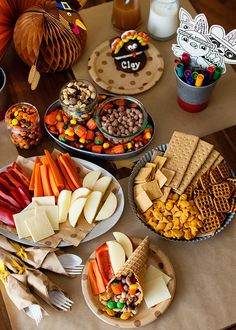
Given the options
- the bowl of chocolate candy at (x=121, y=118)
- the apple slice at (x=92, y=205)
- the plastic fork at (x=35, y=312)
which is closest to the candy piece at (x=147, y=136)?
the bowl of chocolate candy at (x=121, y=118)

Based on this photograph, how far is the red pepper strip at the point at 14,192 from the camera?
1407 millimetres

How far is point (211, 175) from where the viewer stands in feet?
4.64

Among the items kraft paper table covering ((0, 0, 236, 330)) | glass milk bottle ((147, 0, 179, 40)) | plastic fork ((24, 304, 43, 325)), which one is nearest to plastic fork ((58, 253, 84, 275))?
kraft paper table covering ((0, 0, 236, 330))

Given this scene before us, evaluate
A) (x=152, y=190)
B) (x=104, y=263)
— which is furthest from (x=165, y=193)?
(x=104, y=263)

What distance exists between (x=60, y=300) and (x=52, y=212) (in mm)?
240

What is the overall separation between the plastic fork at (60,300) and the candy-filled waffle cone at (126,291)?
0.09 m

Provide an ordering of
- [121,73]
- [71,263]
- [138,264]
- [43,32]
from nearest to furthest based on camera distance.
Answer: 1. [138,264]
2. [71,263]
3. [43,32]
4. [121,73]

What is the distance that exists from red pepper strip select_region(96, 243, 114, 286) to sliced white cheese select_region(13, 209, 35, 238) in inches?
8.1

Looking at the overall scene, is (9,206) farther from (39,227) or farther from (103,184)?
(103,184)

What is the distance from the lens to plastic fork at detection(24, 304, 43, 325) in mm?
1268

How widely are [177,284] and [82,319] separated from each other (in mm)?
265

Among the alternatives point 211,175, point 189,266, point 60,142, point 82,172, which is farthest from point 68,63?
point 189,266

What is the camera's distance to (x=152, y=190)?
4.58 ft

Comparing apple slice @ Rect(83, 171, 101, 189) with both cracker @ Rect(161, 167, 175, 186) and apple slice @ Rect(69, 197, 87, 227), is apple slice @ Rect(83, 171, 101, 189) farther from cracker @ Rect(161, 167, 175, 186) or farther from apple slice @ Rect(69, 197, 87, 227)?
cracker @ Rect(161, 167, 175, 186)
